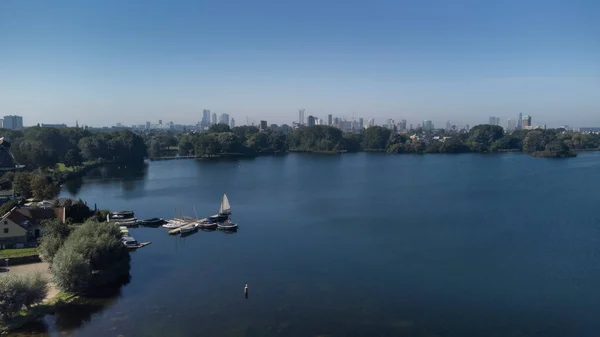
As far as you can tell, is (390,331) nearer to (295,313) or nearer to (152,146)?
(295,313)

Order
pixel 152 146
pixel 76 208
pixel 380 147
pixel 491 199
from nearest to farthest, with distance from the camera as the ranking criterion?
pixel 76 208 < pixel 491 199 < pixel 152 146 < pixel 380 147

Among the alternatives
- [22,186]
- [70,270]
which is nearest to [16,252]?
[70,270]

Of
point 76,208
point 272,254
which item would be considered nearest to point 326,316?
point 272,254

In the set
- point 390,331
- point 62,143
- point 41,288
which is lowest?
point 390,331

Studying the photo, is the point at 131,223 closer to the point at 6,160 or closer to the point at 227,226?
the point at 227,226

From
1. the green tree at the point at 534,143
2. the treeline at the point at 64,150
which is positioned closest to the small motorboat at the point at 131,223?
the treeline at the point at 64,150
